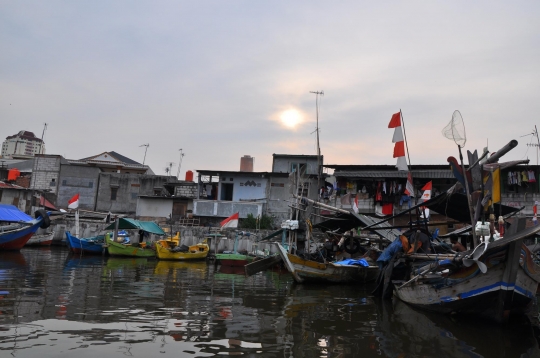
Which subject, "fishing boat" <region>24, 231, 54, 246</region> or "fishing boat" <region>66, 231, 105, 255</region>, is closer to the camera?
"fishing boat" <region>66, 231, 105, 255</region>

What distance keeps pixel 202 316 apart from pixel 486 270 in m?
6.40

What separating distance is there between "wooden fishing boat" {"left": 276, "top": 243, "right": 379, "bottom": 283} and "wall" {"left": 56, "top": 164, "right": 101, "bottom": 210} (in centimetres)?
3108

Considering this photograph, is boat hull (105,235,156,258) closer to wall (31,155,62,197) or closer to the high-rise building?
wall (31,155,62,197)

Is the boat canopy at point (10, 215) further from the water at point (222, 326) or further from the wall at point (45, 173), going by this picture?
the water at point (222, 326)

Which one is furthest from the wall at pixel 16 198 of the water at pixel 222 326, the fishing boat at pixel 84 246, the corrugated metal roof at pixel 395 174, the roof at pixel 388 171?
the corrugated metal roof at pixel 395 174

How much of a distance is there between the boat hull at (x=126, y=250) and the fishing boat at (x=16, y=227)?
16.3ft

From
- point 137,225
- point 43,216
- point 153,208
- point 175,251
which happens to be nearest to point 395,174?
point 175,251

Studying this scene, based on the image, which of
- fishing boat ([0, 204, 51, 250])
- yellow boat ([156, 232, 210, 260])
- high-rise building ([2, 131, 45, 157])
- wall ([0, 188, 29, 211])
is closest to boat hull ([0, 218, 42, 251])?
fishing boat ([0, 204, 51, 250])

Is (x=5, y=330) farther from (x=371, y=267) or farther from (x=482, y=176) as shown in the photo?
(x=371, y=267)

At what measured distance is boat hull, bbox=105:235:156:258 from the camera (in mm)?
28484

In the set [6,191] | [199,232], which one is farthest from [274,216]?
[6,191]

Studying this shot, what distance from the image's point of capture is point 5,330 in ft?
25.3

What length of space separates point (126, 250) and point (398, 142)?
2131 centimetres

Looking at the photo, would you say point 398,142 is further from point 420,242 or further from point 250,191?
point 250,191
